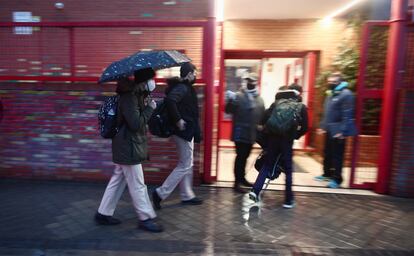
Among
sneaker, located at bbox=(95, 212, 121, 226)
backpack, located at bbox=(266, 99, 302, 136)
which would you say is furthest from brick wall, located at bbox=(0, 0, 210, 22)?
sneaker, located at bbox=(95, 212, 121, 226)

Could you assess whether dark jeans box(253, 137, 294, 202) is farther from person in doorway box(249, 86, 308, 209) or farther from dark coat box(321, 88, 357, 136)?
dark coat box(321, 88, 357, 136)

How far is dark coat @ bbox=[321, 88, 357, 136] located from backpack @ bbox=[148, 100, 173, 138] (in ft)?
8.42

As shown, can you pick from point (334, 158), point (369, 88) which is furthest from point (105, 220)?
point (369, 88)

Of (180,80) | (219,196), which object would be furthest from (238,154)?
(180,80)

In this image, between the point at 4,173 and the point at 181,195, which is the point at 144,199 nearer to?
the point at 181,195

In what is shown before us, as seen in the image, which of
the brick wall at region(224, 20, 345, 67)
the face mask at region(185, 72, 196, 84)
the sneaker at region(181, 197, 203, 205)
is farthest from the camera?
the brick wall at region(224, 20, 345, 67)

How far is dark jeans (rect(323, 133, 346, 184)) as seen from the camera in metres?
5.61

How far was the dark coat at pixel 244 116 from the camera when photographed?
16.9ft

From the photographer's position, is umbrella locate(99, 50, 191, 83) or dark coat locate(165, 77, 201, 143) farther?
dark coat locate(165, 77, 201, 143)

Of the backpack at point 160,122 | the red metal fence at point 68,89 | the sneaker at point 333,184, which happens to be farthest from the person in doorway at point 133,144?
the sneaker at point 333,184

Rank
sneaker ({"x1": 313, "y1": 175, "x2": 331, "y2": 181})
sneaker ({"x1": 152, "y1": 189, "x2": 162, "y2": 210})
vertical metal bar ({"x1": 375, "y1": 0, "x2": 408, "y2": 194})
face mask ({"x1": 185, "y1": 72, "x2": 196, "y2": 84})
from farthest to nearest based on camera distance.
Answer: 1. sneaker ({"x1": 313, "y1": 175, "x2": 331, "y2": 181})
2. vertical metal bar ({"x1": 375, "y1": 0, "x2": 408, "y2": 194})
3. sneaker ({"x1": 152, "y1": 189, "x2": 162, "y2": 210})
4. face mask ({"x1": 185, "y1": 72, "x2": 196, "y2": 84})

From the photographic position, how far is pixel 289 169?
4.70m

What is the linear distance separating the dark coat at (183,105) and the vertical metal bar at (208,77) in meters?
0.79

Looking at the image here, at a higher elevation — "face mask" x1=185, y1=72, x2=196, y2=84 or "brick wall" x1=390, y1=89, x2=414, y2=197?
"face mask" x1=185, y1=72, x2=196, y2=84
